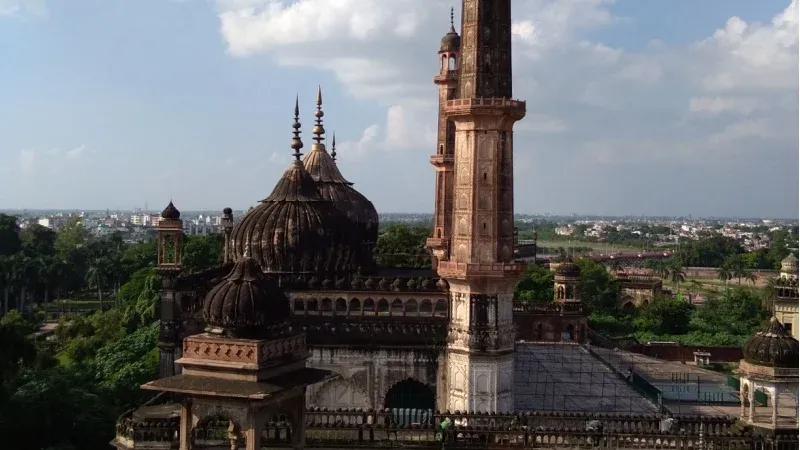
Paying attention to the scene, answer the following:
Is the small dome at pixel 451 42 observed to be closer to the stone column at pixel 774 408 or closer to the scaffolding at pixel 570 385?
the scaffolding at pixel 570 385

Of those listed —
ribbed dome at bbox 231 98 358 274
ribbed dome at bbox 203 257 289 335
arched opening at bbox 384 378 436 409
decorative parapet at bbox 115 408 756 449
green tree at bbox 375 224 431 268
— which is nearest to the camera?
ribbed dome at bbox 203 257 289 335

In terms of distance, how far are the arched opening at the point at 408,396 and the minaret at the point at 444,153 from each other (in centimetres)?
741

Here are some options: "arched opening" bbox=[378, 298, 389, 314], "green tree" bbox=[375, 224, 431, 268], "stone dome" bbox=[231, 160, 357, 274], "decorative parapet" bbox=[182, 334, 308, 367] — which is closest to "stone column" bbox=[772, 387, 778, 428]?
"decorative parapet" bbox=[182, 334, 308, 367]

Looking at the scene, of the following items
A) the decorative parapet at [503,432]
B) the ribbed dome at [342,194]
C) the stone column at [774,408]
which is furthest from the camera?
the ribbed dome at [342,194]

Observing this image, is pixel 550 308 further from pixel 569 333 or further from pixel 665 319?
pixel 665 319

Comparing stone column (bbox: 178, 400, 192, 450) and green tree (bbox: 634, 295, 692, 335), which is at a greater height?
stone column (bbox: 178, 400, 192, 450)

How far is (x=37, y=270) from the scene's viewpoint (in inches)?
1951

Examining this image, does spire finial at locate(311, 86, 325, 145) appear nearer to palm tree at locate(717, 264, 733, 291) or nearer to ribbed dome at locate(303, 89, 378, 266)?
ribbed dome at locate(303, 89, 378, 266)

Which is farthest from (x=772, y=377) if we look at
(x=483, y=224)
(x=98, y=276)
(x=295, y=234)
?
(x=98, y=276)

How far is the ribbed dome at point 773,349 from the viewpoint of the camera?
500 inches

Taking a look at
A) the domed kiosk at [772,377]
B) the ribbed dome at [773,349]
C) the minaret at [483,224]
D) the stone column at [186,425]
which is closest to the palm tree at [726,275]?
the minaret at [483,224]

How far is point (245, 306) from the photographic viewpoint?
8914 mm

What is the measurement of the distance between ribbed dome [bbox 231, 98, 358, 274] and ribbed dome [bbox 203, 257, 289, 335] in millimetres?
9438

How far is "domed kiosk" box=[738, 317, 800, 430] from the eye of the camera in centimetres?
1261
